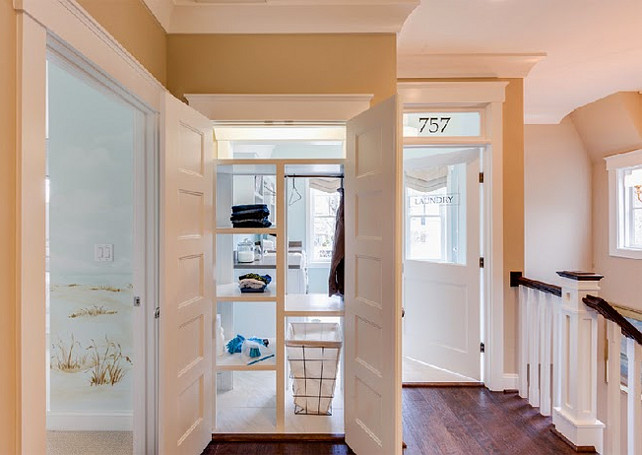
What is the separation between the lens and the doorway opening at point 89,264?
2418 mm

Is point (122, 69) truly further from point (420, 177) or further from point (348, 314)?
point (420, 177)

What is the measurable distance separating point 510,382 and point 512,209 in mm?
1366

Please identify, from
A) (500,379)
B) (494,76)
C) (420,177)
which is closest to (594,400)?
(500,379)

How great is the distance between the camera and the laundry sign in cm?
340

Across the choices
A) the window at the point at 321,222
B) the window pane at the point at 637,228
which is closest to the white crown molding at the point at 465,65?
the window at the point at 321,222

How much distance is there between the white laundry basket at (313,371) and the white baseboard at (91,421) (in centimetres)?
106

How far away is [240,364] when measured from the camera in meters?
2.39

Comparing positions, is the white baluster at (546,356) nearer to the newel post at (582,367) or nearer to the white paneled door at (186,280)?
the newel post at (582,367)

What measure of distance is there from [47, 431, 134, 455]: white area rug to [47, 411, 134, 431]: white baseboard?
0.03 m

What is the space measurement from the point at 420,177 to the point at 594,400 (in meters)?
2.06

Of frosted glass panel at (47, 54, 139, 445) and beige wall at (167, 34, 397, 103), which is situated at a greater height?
beige wall at (167, 34, 397, 103)

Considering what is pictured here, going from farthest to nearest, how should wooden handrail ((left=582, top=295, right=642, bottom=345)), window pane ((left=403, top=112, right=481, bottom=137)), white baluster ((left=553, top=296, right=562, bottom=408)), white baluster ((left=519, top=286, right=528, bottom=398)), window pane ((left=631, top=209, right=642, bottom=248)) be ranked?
window pane ((left=631, top=209, right=642, bottom=248)) < window pane ((left=403, top=112, right=481, bottom=137)) < white baluster ((left=519, top=286, right=528, bottom=398)) < white baluster ((left=553, top=296, right=562, bottom=408)) < wooden handrail ((left=582, top=295, right=642, bottom=345))

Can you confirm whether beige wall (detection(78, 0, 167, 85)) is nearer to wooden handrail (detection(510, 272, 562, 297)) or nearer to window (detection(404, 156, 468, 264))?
window (detection(404, 156, 468, 264))

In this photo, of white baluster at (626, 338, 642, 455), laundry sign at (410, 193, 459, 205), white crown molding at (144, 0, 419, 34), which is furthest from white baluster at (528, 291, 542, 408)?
white crown molding at (144, 0, 419, 34)
